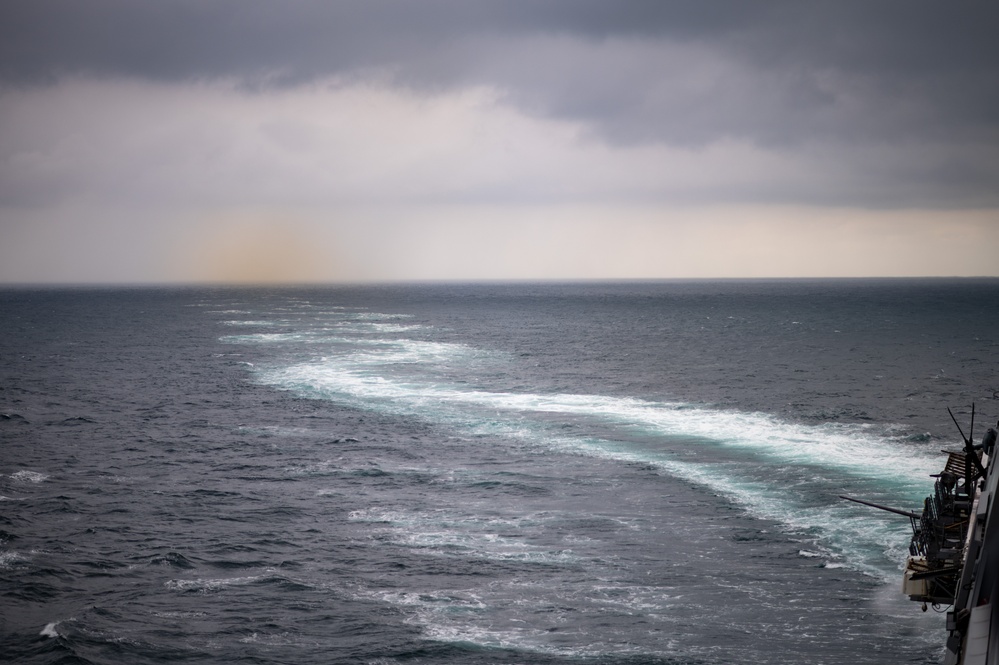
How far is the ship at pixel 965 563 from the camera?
2203 cm

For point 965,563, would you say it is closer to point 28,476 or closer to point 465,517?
point 465,517

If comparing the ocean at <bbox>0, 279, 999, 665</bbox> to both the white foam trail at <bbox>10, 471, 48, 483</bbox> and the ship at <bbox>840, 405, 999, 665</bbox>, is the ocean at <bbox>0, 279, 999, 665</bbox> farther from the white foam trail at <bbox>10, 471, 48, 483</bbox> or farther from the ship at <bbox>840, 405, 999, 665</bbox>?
the ship at <bbox>840, 405, 999, 665</bbox>

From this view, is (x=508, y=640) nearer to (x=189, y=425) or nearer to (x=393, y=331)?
(x=189, y=425)

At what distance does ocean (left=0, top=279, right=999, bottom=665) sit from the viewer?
114 feet

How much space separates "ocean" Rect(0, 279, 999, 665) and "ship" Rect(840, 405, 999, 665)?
6.39 meters

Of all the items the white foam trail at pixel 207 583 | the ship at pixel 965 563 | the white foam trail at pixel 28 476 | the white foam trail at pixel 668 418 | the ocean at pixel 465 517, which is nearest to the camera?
the ship at pixel 965 563

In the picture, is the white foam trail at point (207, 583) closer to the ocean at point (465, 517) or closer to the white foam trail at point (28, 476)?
the ocean at point (465, 517)

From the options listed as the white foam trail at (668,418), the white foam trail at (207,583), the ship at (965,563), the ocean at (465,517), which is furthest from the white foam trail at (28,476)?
the ship at (965,563)

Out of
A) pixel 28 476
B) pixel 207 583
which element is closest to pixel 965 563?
pixel 207 583

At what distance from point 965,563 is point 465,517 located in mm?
29483

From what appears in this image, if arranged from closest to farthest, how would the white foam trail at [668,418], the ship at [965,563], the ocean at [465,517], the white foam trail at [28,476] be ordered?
1. the ship at [965,563]
2. the ocean at [465,517]
3. the white foam trail at [28,476]
4. the white foam trail at [668,418]

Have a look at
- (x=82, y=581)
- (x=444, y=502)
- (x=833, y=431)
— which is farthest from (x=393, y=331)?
(x=82, y=581)

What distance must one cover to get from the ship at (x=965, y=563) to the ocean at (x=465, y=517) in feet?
21.0

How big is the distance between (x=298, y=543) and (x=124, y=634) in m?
11.7
